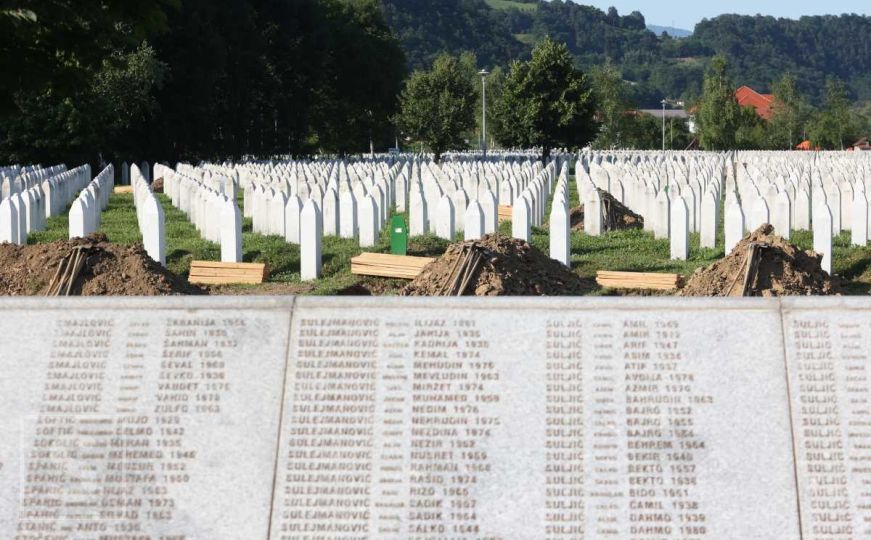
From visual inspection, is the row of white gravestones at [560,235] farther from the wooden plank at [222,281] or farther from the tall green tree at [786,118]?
the tall green tree at [786,118]

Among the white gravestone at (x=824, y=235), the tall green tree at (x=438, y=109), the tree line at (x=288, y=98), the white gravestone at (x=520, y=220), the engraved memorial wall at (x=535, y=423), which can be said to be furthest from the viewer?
the tall green tree at (x=438, y=109)

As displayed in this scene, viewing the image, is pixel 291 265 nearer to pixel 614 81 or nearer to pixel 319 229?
pixel 319 229

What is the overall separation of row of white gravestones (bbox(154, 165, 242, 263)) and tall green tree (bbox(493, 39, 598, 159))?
91.5ft

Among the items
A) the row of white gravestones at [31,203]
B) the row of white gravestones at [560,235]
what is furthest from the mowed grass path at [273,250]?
the row of white gravestones at [560,235]

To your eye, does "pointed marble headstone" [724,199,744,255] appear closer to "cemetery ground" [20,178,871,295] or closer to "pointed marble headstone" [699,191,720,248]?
"cemetery ground" [20,178,871,295]

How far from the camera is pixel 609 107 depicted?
3506 inches

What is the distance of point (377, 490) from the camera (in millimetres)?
5562

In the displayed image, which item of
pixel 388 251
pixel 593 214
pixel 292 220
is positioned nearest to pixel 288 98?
pixel 593 214

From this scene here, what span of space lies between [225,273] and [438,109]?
135 ft

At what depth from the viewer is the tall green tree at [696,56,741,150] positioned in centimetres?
7944

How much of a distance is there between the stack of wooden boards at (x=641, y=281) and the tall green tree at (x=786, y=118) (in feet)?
269

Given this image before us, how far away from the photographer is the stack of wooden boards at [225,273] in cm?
1408

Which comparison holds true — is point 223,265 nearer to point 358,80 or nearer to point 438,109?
point 438,109

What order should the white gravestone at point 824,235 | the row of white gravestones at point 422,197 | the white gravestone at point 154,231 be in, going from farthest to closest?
the row of white gravestones at point 422,197 < the white gravestone at point 154,231 < the white gravestone at point 824,235
